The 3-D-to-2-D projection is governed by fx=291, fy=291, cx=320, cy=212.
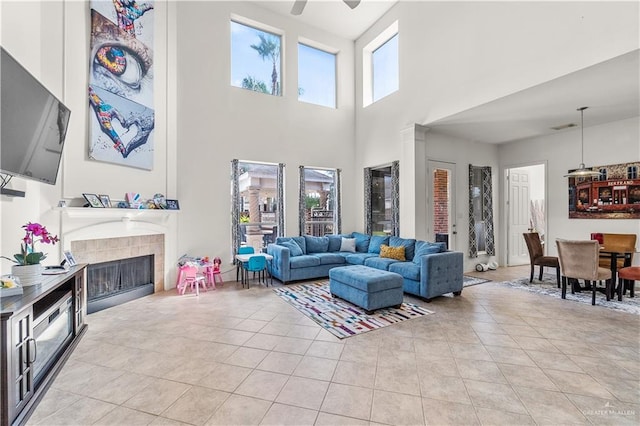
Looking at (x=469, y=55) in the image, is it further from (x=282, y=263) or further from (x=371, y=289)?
(x=282, y=263)

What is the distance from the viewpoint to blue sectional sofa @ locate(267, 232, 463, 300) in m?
4.16

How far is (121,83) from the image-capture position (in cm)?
425

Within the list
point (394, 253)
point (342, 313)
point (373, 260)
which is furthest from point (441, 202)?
point (342, 313)

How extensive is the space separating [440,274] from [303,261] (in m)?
2.37

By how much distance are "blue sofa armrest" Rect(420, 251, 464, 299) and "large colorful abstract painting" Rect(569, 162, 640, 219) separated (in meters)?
3.16

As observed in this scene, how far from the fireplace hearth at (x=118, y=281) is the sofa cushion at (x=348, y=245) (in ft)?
11.8

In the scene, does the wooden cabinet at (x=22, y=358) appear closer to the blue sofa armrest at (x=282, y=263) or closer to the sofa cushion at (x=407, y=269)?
the blue sofa armrest at (x=282, y=263)

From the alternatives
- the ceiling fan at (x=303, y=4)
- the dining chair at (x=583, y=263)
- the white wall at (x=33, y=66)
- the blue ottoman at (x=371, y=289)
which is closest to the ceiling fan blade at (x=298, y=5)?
the ceiling fan at (x=303, y=4)

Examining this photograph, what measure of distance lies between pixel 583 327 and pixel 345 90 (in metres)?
6.25

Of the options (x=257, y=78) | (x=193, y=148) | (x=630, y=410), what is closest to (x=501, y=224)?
(x=630, y=410)

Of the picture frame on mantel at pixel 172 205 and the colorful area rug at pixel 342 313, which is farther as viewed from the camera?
the picture frame on mantel at pixel 172 205

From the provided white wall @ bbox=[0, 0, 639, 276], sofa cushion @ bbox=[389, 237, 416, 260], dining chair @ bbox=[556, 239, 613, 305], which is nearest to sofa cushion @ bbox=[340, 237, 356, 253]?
white wall @ bbox=[0, 0, 639, 276]

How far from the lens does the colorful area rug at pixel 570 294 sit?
3.88 m

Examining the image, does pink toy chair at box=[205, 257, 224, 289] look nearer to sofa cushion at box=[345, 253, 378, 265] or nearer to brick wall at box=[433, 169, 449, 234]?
sofa cushion at box=[345, 253, 378, 265]
